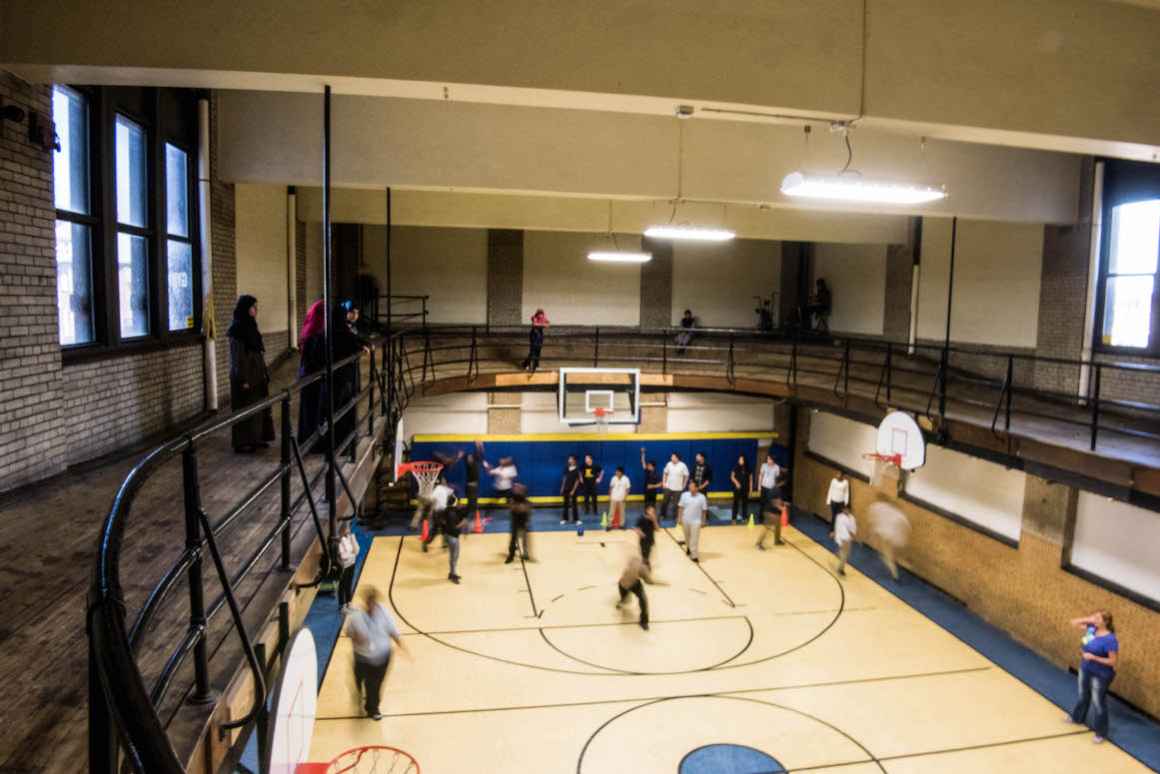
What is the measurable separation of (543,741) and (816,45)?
24.5 ft

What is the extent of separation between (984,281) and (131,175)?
46.1 ft

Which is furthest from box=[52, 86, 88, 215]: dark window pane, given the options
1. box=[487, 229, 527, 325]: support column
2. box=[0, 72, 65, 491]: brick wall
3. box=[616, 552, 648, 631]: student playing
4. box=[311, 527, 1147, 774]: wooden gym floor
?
box=[487, 229, 527, 325]: support column

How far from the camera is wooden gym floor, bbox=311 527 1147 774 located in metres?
8.27

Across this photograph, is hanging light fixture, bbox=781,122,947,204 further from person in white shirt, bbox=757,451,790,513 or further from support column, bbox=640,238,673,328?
support column, bbox=640,238,673,328

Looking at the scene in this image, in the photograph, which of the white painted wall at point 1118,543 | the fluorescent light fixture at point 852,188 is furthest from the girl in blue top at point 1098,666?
the fluorescent light fixture at point 852,188

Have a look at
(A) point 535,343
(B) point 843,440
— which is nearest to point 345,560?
(A) point 535,343

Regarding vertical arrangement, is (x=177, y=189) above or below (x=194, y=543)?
above

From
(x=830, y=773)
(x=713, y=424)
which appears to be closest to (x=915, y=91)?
(x=830, y=773)

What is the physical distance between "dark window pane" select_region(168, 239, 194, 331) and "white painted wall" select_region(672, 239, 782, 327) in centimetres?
1472

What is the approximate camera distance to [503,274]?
808 inches

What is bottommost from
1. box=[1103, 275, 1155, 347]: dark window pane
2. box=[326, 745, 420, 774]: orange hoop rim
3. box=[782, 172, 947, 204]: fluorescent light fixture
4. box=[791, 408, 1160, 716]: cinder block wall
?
box=[326, 745, 420, 774]: orange hoop rim

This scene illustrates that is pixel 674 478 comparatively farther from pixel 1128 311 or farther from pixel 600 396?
pixel 1128 311

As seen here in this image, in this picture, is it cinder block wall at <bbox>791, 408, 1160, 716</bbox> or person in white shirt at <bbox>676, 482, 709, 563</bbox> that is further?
person in white shirt at <bbox>676, 482, 709, 563</bbox>

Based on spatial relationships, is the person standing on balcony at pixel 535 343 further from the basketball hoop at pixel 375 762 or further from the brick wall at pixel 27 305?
the brick wall at pixel 27 305
